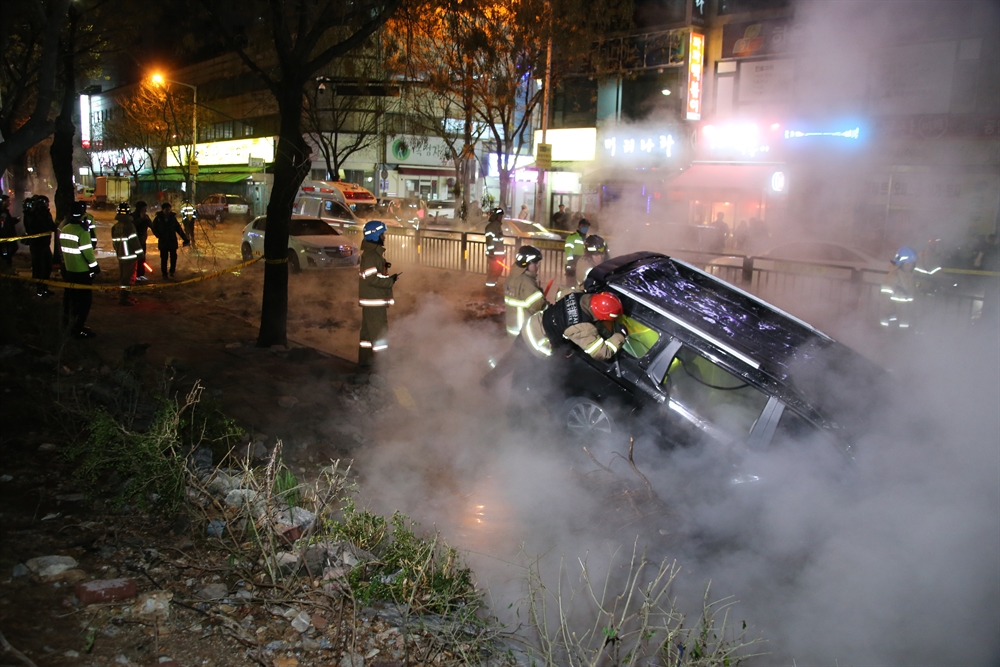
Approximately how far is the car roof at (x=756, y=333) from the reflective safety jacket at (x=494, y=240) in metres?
6.78

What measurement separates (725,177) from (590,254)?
14162 mm

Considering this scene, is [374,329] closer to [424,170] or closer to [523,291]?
[523,291]

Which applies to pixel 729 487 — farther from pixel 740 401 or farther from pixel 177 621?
pixel 177 621

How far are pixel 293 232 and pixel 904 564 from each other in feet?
42.5

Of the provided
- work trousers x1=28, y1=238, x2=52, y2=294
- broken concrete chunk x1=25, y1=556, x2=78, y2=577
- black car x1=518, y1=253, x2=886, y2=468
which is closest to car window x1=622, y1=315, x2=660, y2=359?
black car x1=518, y1=253, x2=886, y2=468

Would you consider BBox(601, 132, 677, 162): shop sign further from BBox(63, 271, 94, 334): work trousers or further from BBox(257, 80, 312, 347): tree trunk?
BBox(63, 271, 94, 334): work trousers

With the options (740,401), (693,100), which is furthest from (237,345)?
(693,100)

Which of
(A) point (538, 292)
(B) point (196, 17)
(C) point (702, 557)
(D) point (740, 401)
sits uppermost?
(B) point (196, 17)

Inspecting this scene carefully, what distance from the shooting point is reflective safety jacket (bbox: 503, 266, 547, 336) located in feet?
21.7

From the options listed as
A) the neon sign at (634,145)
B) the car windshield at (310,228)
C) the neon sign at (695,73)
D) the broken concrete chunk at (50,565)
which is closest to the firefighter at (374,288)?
the broken concrete chunk at (50,565)

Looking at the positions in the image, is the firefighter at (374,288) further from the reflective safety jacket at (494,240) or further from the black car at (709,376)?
the reflective safety jacket at (494,240)

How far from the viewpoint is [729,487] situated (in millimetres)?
4504

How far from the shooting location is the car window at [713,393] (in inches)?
186

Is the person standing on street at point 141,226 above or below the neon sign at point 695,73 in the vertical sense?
below
